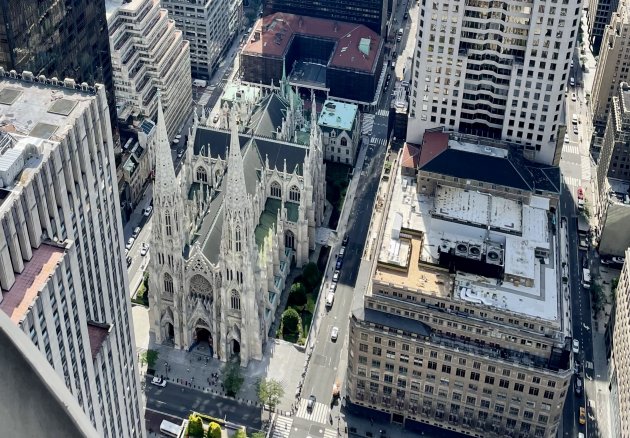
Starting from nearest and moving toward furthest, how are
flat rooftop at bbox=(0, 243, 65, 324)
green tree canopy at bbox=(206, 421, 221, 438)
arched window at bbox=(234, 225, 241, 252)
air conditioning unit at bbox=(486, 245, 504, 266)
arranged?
flat rooftop at bbox=(0, 243, 65, 324) < air conditioning unit at bbox=(486, 245, 504, 266) < green tree canopy at bbox=(206, 421, 221, 438) < arched window at bbox=(234, 225, 241, 252)

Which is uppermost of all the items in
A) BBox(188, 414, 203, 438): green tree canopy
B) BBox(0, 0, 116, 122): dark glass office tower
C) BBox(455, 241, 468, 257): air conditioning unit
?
BBox(0, 0, 116, 122): dark glass office tower

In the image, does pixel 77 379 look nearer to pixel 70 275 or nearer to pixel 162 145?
pixel 70 275

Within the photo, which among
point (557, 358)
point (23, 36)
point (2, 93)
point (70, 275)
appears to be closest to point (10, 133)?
point (2, 93)

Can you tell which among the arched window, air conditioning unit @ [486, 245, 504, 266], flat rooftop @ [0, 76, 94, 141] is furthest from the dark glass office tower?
air conditioning unit @ [486, 245, 504, 266]

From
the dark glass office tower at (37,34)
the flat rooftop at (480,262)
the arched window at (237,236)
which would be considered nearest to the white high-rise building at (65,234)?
the arched window at (237,236)

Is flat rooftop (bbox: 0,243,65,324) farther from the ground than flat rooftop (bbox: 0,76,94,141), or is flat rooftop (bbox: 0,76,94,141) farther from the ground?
flat rooftop (bbox: 0,76,94,141)

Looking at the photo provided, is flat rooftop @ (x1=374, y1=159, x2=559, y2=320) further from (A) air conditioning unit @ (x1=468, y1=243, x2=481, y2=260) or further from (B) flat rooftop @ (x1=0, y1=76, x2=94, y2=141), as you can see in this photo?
(B) flat rooftop @ (x1=0, y1=76, x2=94, y2=141)
